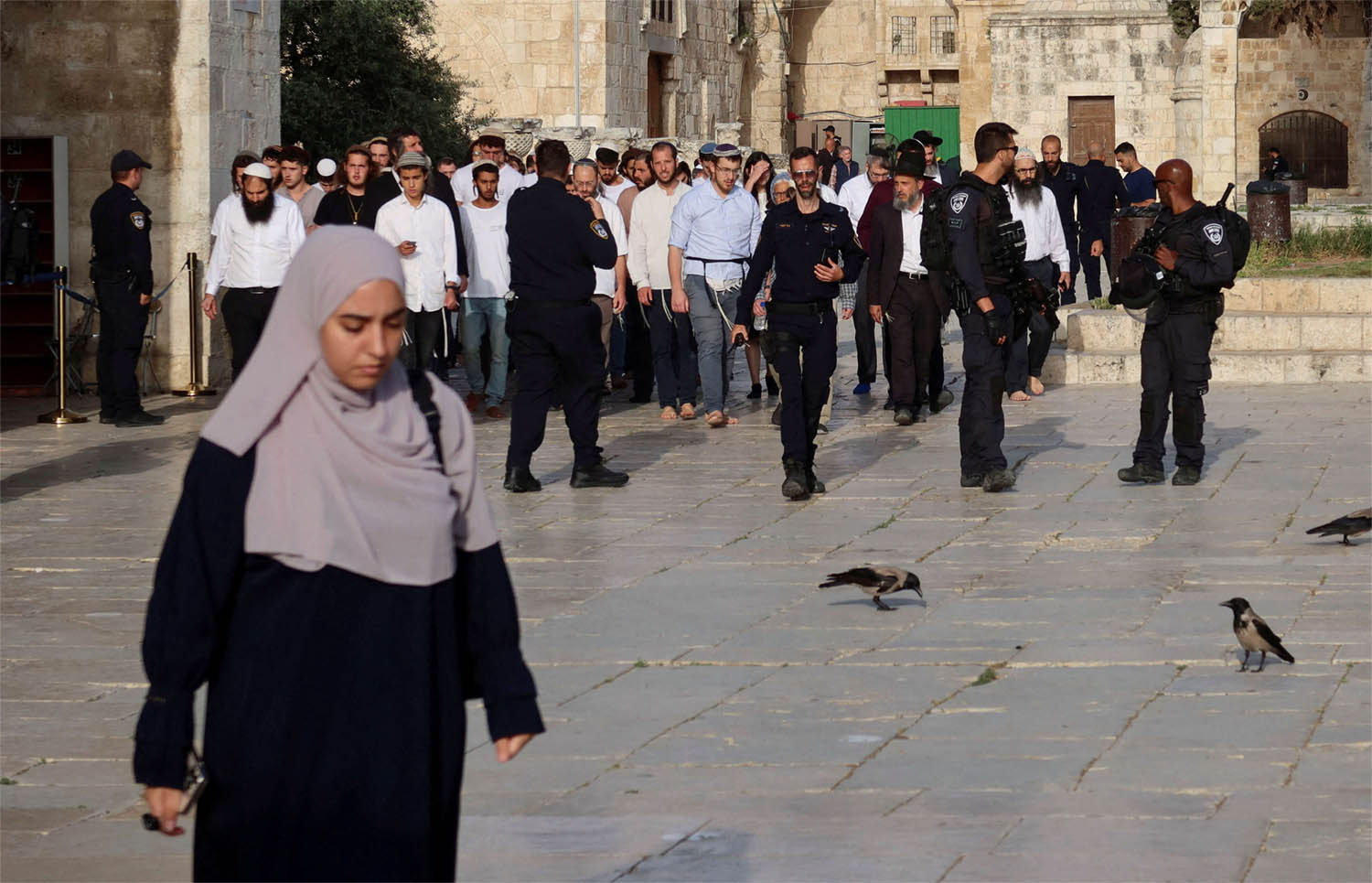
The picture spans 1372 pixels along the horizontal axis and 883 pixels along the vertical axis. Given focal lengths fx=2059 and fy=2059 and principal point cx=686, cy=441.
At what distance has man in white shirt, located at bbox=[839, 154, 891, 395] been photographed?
15414 mm

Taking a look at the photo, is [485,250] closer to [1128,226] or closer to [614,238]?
[614,238]

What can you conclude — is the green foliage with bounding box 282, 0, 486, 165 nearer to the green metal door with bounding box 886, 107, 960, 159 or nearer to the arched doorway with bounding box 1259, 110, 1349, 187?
the arched doorway with bounding box 1259, 110, 1349, 187

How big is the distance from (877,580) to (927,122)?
51.3m

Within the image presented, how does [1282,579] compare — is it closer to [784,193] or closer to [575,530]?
[575,530]

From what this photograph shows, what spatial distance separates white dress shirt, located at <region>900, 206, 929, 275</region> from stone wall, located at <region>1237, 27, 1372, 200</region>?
34.4 metres

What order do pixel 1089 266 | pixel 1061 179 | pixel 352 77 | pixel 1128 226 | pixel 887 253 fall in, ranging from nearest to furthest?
1. pixel 887 253
2. pixel 1061 179
3. pixel 1128 226
4. pixel 1089 266
5. pixel 352 77

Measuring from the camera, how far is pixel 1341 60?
46750 mm

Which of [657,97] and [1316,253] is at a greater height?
[657,97]

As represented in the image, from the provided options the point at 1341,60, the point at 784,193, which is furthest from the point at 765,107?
the point at 784,193

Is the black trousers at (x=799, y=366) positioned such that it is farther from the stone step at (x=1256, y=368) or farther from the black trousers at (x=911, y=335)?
the stone step at (x=1256, y=368)

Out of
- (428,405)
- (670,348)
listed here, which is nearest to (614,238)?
(670,348)

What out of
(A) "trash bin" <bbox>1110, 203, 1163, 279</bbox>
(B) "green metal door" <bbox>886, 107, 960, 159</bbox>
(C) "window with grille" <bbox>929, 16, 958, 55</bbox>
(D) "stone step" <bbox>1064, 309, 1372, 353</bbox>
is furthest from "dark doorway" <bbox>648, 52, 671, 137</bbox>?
(D) "stone step" <bbox>1064, 309, 1372, 353</bbox>

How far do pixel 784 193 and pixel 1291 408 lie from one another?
3953mm

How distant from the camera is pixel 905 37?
5906cm
